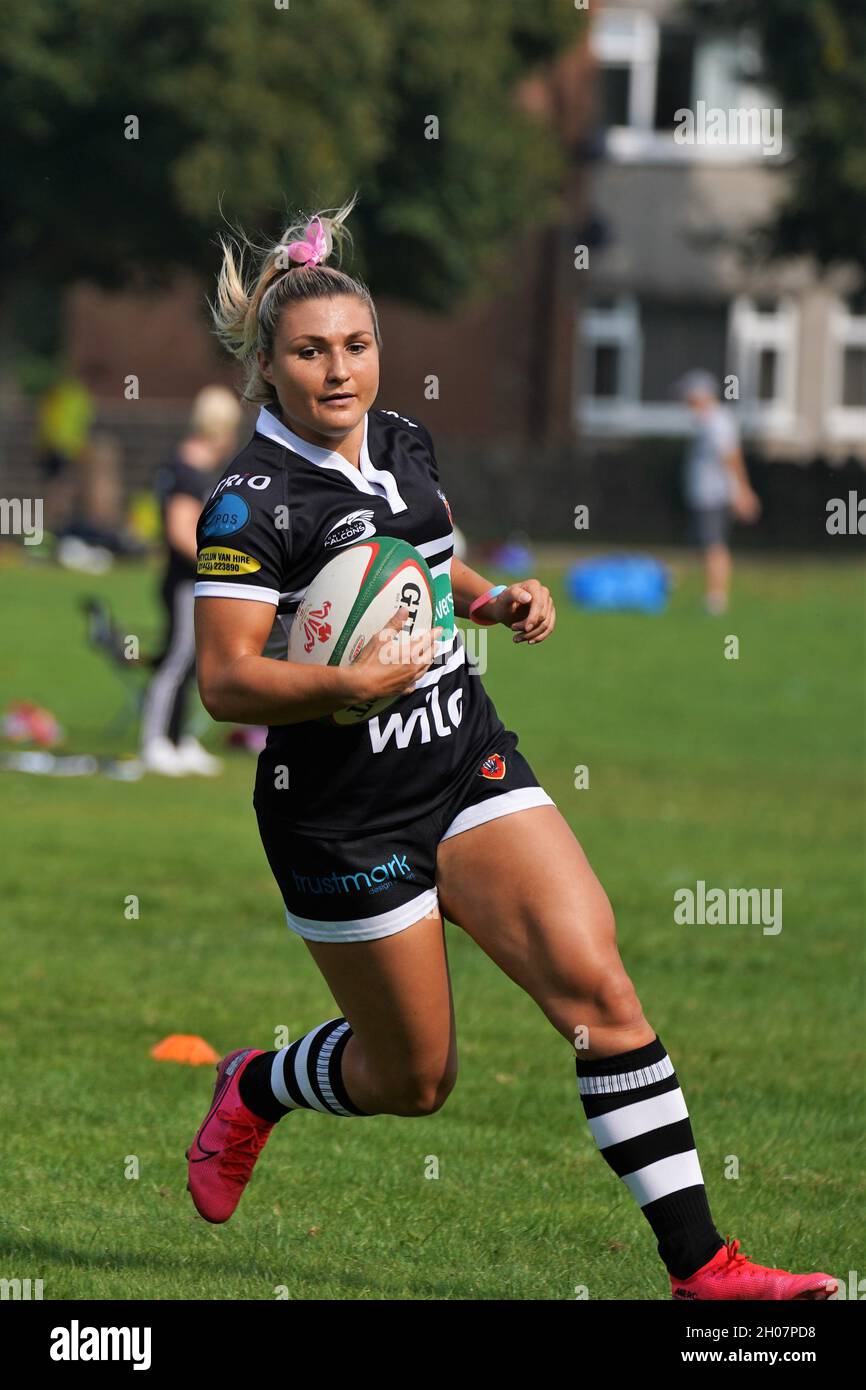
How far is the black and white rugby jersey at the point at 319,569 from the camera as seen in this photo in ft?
15.6

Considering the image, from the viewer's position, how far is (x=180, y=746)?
14.5 metres

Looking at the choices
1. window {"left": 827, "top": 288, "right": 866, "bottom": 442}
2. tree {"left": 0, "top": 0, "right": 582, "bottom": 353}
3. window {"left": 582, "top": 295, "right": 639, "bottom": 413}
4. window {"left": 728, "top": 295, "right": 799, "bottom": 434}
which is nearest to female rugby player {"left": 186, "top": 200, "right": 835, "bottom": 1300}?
tree {"left": 0, "top": 0, "right": 582, "bottom": 353}

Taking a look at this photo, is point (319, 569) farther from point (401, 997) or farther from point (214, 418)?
point (214, 418)

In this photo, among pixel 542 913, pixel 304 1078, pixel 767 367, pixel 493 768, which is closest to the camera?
pixel 542 913

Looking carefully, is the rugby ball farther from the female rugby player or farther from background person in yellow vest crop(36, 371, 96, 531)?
background person in yellow vest crop(36, 371, 96, 531)

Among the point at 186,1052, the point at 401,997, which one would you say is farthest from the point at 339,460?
the point at 186,1052

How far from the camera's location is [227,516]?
4.75m

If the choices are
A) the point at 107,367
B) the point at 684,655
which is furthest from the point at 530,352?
the point at 684,655

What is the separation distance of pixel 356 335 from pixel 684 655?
17.3 meters

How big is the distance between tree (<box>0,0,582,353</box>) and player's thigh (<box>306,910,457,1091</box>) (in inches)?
1001

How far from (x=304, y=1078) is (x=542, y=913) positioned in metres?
0.90

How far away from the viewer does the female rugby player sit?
15.5 ft

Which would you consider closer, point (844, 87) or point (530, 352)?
point (844, 87)

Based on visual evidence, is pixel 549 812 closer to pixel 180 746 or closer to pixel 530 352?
pixel 180 746
